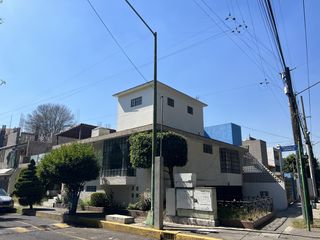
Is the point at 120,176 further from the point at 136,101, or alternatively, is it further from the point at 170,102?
the point at 170,102

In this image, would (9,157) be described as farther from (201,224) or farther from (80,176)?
(201,224)

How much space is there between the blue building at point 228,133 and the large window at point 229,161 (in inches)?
246

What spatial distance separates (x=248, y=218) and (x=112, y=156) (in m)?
10.2

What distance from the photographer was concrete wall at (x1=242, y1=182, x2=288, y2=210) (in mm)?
23016

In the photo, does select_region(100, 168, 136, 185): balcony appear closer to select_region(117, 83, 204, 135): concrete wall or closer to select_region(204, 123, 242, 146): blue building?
select_region(117, 83, 204, 135): concrete wall

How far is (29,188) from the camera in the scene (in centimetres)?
1988

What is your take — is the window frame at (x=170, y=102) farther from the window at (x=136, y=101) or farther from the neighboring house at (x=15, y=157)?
the neighboring house at (x=15, y=157)

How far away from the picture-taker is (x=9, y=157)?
40.5 metres

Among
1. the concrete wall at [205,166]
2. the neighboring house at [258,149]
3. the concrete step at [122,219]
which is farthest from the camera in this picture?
the neighboring house at [258,149]

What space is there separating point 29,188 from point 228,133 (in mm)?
21694

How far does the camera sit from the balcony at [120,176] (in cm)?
1794

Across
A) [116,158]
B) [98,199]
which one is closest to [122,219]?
[98,199]

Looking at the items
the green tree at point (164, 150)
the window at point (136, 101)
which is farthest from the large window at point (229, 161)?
the green tree at point (164, 150)

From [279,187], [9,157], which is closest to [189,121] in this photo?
[279,187]
